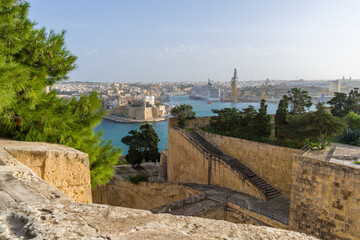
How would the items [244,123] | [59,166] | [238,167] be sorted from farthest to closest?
[244,123] < [238,167] < [59,166]

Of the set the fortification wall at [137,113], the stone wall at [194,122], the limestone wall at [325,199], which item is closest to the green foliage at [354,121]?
the limestone wall at [325,199]

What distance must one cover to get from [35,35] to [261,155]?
9309 millimetres

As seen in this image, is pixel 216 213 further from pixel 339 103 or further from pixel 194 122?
pixel 339 103

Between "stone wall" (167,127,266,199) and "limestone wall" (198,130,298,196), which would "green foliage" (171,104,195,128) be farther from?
"limestone wall" (198,130,298,196)

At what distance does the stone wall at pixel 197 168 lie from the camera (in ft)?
37.0

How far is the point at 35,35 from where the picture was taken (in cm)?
532

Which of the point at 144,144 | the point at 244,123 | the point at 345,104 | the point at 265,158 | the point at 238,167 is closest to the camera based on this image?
the point at 265,158

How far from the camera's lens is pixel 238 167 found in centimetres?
1207

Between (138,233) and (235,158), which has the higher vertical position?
(138,233)

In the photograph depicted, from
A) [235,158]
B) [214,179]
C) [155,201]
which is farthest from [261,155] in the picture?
[155,201]

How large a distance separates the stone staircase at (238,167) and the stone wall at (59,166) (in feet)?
27.2

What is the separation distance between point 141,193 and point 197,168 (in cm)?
294

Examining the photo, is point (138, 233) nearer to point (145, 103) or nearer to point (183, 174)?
point (183, 174)

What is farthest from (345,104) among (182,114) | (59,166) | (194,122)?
(59,166)
